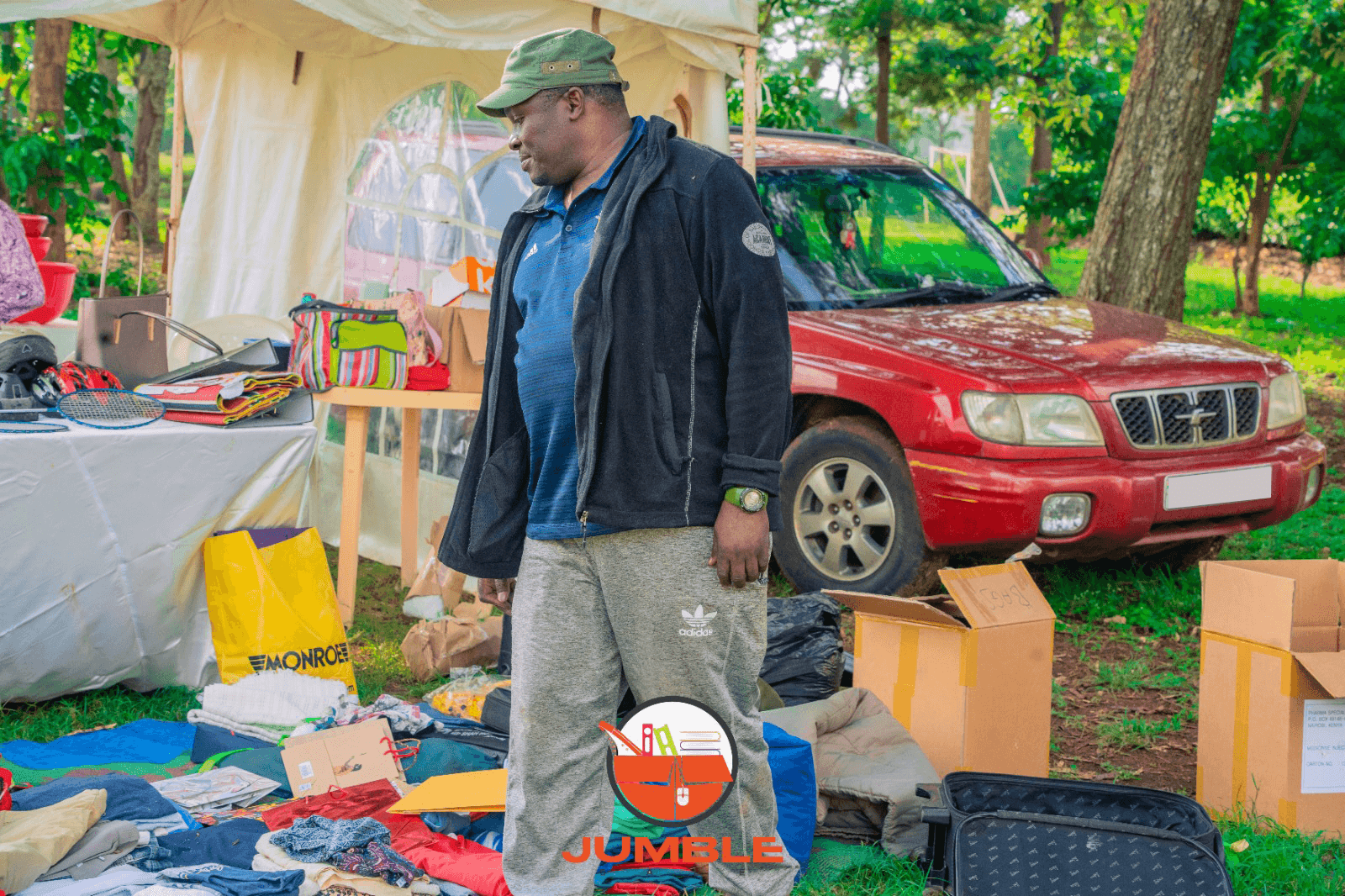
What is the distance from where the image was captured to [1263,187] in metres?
13.5

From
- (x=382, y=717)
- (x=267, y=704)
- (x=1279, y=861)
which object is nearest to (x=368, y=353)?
(x=267, y=704)

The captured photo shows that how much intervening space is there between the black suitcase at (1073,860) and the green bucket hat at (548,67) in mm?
1859

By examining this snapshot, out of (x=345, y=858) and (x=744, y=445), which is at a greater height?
(x=744, y=445)

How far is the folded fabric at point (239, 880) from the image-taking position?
292 cm

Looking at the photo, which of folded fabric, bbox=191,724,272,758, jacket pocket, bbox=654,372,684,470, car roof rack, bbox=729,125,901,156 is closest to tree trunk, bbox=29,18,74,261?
car roof rack, bbox=729,125,901,156

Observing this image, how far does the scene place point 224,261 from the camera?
6.83 metres

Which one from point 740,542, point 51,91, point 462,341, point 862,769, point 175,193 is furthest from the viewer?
point 51,91

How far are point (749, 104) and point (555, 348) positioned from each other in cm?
282

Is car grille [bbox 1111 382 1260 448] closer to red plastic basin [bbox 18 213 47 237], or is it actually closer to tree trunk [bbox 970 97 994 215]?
red plastic basin [bbox 18 213 47 237]

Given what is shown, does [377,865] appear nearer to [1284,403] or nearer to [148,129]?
[1284,403]

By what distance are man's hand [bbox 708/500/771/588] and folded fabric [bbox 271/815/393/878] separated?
4.34ft

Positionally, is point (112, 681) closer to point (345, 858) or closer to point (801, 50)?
point (345, 858)

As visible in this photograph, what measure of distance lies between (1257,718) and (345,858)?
8.15ft

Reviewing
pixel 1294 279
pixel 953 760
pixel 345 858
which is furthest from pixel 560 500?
pixel 1294 279
